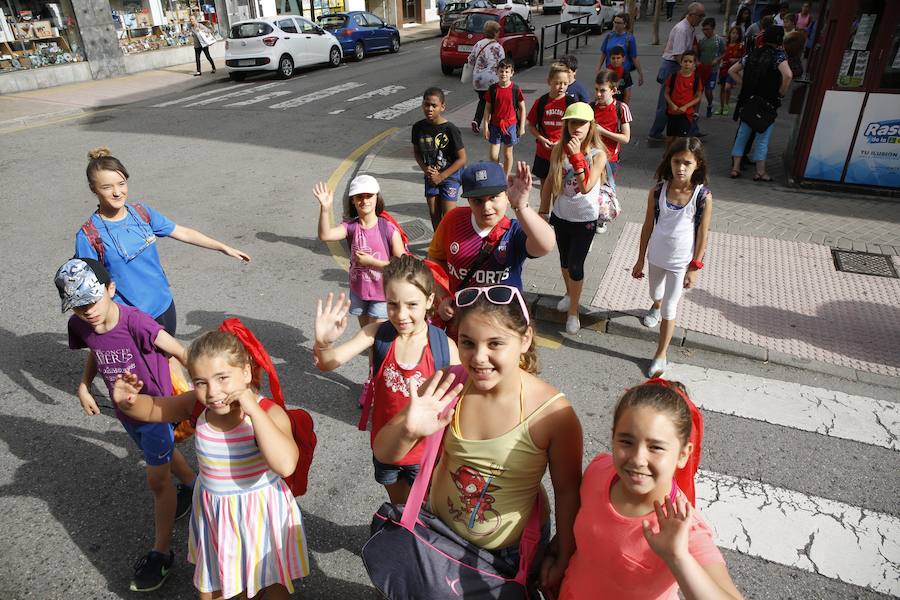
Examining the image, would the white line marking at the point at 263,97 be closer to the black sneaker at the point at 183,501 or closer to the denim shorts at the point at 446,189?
the denim shorts at the point at 446,189

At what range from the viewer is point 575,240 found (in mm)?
5254

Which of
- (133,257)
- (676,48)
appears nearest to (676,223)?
(133,257)

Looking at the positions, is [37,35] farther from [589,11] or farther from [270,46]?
[589,11]

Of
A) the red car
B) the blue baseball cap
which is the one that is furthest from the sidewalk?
the red car

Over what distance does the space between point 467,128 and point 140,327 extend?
10.4 m

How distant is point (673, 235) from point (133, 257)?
12.6ft

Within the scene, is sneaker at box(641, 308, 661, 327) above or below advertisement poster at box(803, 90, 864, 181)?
below

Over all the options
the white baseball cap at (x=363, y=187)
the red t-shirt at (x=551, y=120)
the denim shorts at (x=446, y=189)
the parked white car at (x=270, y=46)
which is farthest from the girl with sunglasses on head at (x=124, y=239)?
the parked white car at (x=270, y=46)

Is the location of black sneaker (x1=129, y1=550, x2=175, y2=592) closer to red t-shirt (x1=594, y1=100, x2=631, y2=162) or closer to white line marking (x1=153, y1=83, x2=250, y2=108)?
red t-shirt (x1=594, y1=100, x2=631, y2=162)

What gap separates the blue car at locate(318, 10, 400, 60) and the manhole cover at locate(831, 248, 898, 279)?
62.3 ft

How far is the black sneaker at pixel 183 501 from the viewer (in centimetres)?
364

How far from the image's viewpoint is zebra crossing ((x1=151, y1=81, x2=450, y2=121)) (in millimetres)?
14758

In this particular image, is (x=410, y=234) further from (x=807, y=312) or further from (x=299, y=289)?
(x=807, y=312)

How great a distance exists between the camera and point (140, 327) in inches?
123
